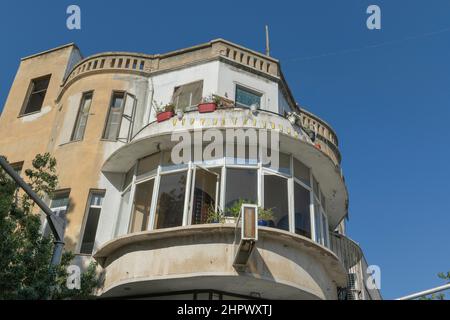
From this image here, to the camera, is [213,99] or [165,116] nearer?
[165,116]

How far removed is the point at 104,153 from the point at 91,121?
1554 millimetres

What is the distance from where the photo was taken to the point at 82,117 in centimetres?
1700

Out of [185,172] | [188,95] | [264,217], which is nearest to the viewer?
[264,217]

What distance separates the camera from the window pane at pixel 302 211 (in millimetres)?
12828

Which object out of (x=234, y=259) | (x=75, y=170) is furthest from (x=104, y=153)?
(x=234, y=259)

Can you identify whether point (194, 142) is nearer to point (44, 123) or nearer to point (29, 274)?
point (29, 274)

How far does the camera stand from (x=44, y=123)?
18.1 meters

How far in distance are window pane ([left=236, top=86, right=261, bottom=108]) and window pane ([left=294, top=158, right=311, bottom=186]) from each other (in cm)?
333

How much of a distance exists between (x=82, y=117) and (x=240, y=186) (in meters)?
7.29

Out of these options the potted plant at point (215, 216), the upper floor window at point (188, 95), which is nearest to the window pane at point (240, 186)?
the potted plant at point (215, 216)

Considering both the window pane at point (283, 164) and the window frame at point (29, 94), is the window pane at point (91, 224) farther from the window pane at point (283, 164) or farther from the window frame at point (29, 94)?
the window frame at point (29, 94)

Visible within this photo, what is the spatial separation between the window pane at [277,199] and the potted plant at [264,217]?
0.33 feet

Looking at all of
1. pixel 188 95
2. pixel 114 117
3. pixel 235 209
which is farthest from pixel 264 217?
pixel 114 117

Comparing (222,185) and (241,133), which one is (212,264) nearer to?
(222,185)
